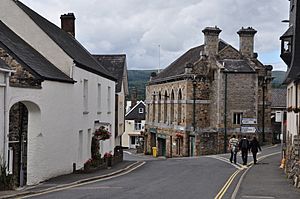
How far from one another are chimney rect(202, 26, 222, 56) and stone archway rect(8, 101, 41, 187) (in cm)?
3404

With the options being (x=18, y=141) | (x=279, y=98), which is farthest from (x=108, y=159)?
(x=279, y=98)

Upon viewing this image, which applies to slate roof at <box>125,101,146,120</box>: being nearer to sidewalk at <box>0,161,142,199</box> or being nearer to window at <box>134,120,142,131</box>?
window at <box>134,120,142,131</box>

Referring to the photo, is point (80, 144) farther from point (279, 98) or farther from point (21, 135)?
point (279, 98)

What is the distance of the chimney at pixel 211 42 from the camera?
179 feet

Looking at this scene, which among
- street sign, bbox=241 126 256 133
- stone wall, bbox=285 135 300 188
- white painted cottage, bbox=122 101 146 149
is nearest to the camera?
stone wall, bbox=285 135 300 188

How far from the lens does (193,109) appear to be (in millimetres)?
54906

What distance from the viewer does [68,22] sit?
39594mm

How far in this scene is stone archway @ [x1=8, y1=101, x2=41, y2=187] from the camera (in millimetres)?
21672

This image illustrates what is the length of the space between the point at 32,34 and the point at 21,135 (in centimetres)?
523

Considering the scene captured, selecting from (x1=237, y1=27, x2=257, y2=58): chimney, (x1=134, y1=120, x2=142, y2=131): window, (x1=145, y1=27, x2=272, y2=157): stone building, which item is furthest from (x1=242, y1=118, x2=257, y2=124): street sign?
(x1=134, y1=120, x2=142, y2=131): window

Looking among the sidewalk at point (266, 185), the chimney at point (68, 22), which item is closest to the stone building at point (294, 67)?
the sidewalk at point (266, 185)

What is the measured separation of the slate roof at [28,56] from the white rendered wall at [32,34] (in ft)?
0.82

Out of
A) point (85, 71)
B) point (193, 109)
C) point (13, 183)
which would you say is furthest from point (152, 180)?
point (193, 109)

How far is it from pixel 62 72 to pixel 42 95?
3.45 m
